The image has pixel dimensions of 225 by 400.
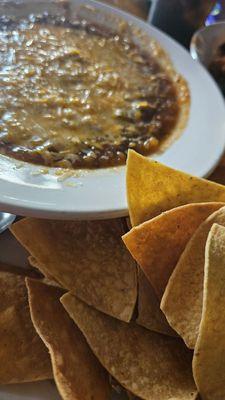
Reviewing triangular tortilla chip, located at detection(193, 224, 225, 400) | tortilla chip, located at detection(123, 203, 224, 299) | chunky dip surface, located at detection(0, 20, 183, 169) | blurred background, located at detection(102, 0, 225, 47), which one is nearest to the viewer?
triangular tortilla chip, located at detection(193, 224, 225, 400)

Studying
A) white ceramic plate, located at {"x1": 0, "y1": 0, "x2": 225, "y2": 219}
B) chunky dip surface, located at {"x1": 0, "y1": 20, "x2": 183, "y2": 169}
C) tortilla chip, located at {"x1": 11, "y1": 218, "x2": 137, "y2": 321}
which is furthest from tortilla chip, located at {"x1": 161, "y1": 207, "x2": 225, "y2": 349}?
chunky dip surface, located at {"x1": 0, "y1": 20, "x2": 183, "y2": 169}

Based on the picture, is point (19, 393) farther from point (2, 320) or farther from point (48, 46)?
point (48, 46)

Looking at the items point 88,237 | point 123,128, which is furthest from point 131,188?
point 123,128

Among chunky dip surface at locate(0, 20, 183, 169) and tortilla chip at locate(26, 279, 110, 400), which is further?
chunky dip surface at locate(0, 20, 183, 169)

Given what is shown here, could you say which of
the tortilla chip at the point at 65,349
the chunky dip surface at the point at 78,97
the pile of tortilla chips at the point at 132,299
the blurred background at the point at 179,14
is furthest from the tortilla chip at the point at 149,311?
the blurred background at the point at 179,14

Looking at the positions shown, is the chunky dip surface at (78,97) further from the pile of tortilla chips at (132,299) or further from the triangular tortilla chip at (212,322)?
the triangular tortilla chip at (212,322)

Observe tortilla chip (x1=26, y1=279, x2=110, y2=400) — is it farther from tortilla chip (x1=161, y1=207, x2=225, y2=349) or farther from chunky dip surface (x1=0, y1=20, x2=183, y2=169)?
chunky dip surface (x1=0, y1=20, x2=183, y2=169)

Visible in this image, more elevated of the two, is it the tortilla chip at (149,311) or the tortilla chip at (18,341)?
the tortilla chip at (149,311)
